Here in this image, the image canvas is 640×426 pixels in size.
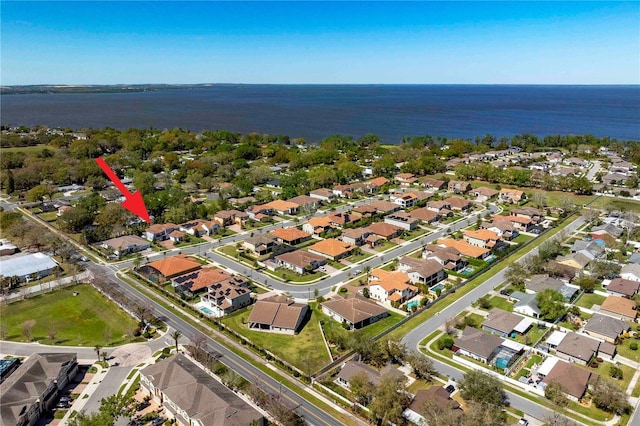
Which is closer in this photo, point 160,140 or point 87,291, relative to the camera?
point 87,291

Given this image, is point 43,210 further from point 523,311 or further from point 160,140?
point 523,311

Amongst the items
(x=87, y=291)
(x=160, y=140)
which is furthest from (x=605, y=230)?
(x=160, y=140)

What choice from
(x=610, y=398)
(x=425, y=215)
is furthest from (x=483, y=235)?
(x=610, y=398)

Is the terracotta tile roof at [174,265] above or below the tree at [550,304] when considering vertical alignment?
below

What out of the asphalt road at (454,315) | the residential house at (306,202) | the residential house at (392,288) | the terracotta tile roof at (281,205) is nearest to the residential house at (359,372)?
the asphalt road at (454,315)

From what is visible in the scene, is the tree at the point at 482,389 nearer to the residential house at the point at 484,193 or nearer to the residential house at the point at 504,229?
the residential house at the point at 504,229
